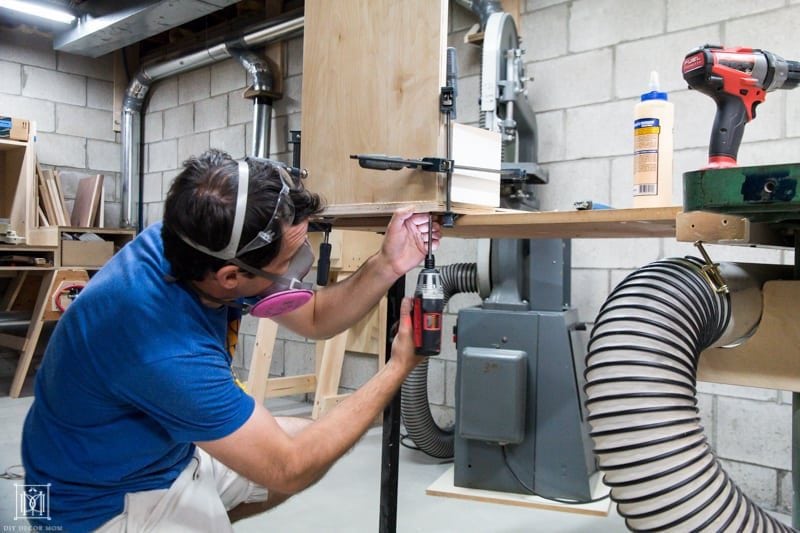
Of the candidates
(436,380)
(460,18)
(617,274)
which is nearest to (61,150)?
(460,18)

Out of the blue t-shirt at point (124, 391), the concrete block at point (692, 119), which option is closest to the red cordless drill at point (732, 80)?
the blue t-shirt at point (124, 391)

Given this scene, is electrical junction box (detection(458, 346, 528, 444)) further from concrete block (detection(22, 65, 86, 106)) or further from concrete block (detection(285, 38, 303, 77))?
concrete block (detection(22, 65, 86, 106))

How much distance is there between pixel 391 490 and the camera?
1.39 meters

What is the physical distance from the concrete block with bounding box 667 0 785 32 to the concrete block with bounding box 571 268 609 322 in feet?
2.78

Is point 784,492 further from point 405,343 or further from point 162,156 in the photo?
point 162,156

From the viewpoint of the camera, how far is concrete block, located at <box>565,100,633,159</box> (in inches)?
87.0

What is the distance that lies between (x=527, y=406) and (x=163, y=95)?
3401mm

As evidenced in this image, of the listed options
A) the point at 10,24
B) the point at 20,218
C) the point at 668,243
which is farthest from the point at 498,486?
the point at 10,24

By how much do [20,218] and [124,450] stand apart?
3362mm

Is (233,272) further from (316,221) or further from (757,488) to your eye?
(757,488)

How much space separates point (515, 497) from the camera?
201 cm

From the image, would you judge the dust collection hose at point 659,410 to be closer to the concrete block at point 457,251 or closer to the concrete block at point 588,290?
the concrete block at point 588,290

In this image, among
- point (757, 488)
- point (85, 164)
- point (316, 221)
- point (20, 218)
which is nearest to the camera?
point (316, 221)

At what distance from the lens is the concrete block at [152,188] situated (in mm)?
A: 4250
